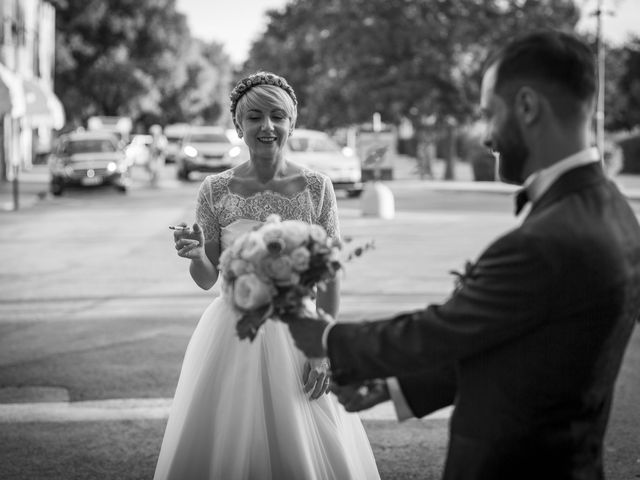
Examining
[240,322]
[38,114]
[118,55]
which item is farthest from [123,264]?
[118,55]

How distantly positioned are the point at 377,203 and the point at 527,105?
1799 cm

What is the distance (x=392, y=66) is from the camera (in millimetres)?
39812

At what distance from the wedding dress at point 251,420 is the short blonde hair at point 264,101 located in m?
0.77

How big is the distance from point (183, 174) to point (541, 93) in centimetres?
3524

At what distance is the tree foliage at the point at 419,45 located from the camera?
125 feet

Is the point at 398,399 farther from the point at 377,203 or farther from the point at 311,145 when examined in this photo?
the point at 311,145

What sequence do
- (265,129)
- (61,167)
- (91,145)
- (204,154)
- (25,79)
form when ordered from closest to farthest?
1. (265,129)
2. (61,167)
3. (91,145)
4. (204,154)
5. (25,79)

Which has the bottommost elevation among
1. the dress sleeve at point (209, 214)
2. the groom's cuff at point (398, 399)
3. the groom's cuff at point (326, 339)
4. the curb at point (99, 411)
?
the curb at point (99, 411)

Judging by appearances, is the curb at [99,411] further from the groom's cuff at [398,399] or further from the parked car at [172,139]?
the parked car at [172,139]

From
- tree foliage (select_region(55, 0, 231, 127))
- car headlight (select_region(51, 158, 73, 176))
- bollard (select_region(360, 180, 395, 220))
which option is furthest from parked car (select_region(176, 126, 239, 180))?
tree foliage (select_region(55, 0, 231, 127))

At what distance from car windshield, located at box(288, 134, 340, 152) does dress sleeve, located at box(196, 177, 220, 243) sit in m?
23.2

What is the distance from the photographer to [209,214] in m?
3.99

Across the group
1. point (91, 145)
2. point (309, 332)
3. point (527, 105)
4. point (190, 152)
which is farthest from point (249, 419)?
point (190, 152)

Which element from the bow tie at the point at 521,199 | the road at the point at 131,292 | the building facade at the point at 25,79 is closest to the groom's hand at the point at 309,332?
the bow tie at the point at 521,199
